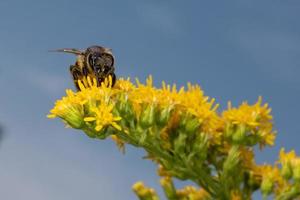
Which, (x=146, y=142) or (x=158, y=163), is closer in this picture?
(x=146, y=142)

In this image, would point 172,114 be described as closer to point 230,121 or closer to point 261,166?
point 230,121

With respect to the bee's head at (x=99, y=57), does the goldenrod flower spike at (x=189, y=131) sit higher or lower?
lower

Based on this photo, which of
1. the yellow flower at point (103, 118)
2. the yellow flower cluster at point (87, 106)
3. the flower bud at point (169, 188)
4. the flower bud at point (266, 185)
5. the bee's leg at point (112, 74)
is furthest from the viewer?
the flower bud at point (169, 188)

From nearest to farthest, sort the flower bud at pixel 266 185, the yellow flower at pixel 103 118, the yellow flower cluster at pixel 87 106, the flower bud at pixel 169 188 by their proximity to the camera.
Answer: the yellow flower at pixel 103 118 → the yellow flower cluster at pixel 87 106 → the flower bud at pixel 266 185 → the flower bud at pixel 169 188

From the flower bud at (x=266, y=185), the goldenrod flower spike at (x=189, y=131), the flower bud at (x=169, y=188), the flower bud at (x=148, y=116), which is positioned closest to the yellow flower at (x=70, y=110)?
the goldenrod flower spike at (x=189, y=131)

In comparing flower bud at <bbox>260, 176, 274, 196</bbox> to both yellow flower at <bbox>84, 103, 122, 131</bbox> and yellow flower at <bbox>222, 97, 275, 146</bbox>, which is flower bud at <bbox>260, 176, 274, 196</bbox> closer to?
yellow flower at <bbox>222, 97, 275, 146</bbox>

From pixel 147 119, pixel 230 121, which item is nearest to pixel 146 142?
pixel 147 119

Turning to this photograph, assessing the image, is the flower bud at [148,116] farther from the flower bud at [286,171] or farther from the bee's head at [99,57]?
the flower bud at [286,171]

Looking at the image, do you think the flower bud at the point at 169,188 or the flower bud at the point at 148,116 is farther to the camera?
the flower bud at the point at 169,188

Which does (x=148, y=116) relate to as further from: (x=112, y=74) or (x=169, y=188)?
(x=169, y=188)
